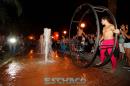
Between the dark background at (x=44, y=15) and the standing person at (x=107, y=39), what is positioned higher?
the dark background at (x=44, y=15)

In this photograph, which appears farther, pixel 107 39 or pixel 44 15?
pixel 44 15

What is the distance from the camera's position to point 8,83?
909 centimetres

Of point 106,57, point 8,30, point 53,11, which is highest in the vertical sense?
point 53,11

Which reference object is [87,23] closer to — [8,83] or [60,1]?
[60,1]

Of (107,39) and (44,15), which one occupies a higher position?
(44,15)

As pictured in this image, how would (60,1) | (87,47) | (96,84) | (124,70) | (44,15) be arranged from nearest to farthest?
(96,84)
(124,70)
(87,47)
(60,1)
(44,15)

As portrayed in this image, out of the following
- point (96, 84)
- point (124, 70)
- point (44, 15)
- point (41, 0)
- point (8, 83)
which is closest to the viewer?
point (96, 84)

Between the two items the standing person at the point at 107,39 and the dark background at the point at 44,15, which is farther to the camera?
the dark background at the point at 44,15

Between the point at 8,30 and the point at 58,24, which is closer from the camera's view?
the point at 8,30

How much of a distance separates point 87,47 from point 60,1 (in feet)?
112

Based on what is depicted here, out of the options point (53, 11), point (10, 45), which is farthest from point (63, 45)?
point (53, 11)

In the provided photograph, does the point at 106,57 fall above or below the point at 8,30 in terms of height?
below

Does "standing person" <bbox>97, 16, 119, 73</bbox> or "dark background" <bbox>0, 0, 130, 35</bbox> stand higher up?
"dark background" <bbox>0, 0, 130, 35</bbox>

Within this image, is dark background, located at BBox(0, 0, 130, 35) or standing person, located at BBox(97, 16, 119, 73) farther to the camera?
dark background, located at BBox(0, 0, 130, 35)
